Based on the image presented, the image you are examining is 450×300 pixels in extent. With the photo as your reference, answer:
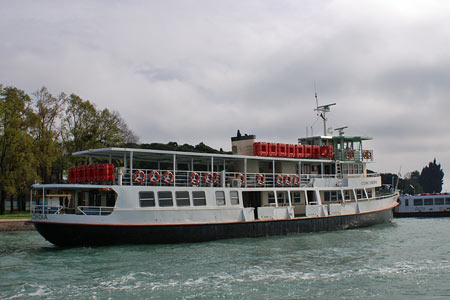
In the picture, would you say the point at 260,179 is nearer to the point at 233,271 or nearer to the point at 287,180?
the point at 287,180

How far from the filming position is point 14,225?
3656 cm

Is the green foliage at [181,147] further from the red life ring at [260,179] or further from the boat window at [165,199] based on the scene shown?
the boat window at [165,199]

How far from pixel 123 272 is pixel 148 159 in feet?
45.7

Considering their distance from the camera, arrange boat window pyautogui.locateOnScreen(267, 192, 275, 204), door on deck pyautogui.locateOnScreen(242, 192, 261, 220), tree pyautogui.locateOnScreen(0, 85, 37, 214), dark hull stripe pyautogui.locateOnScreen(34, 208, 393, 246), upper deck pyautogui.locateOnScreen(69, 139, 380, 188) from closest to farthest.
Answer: dark hull stripe pyautogui.locateOnScreen(34, 208, 393, 246) → upper deck pyautogui.locateOnScreen(69, 139, 380, 188) → door on deck pyautogui.locateOnScreen(242, 192, 261, 220) → boat window pyautogui.locateOnScreen(267, 192, 275, 204) → tree pyautogui.locateOnScreen(0, 85, 37, 214)

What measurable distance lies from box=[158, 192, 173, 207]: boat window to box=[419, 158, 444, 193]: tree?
406 ft

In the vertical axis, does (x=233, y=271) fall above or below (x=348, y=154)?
below

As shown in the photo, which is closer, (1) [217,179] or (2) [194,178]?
(2) [194,178]

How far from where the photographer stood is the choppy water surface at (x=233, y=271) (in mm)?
14211

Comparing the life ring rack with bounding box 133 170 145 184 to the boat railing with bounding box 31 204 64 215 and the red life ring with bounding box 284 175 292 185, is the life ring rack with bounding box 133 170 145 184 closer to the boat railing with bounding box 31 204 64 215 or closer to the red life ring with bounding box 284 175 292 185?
the boat railing with bounding box 31 204 64 215

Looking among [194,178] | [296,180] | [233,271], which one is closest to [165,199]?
[194,178]

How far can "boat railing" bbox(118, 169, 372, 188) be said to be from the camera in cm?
2458

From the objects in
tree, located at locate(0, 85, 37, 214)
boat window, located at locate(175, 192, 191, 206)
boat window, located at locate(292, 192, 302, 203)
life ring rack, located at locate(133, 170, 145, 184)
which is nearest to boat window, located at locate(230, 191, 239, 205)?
boat window, located at locate(175, 192, 191, 206)

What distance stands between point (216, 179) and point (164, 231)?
17.7ft

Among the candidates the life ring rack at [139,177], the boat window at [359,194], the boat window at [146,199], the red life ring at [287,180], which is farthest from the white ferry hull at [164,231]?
the boat window at [359,194]
